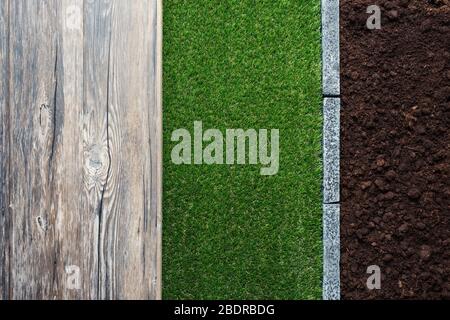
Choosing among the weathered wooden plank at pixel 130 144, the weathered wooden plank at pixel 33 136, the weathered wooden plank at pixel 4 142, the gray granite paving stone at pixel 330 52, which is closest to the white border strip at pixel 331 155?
the gray granite paving stone at pixel 330 52

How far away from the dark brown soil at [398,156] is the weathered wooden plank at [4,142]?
2.15m

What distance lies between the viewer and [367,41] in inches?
115

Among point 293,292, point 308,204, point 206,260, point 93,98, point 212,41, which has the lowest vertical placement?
point 293,292

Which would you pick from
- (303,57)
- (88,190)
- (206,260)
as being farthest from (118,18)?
(206,260)

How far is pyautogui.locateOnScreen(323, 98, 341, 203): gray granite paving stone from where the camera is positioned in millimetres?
2877

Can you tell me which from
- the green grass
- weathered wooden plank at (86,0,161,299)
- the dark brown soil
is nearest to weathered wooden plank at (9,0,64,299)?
weathered wooden plank at (86,0,161,299)

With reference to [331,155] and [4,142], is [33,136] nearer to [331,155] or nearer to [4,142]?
[4,142]

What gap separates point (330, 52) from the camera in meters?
2.90

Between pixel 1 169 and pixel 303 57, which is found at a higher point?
pixel 303 57

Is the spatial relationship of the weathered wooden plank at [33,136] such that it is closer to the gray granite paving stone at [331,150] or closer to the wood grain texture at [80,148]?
the wood grain texture at [80,148]

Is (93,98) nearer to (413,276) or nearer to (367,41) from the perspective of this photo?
(367,41)

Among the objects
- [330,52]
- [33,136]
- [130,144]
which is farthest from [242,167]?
[33,136]

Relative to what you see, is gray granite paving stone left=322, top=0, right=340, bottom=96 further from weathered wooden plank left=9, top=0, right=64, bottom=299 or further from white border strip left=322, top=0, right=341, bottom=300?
weathered wooden plank left=9, top=0, right=64, bottom=299

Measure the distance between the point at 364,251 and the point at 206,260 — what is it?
42.7 inches
